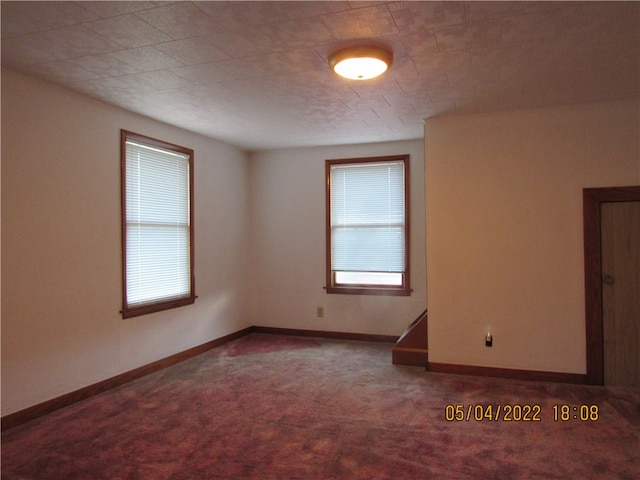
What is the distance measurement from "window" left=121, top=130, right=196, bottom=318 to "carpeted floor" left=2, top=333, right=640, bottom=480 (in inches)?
31.6

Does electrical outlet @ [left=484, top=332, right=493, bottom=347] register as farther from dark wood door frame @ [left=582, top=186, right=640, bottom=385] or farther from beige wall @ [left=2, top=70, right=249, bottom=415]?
beige wall @ [left=2, top=70, right=249, bottom=415]

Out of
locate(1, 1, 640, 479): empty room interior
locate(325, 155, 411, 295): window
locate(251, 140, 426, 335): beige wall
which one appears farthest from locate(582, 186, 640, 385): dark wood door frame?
locate(325, 155, 411, 295): window

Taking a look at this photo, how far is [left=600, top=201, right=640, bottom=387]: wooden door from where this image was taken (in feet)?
12.2

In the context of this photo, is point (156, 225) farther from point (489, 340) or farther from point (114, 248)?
point (489, 340)

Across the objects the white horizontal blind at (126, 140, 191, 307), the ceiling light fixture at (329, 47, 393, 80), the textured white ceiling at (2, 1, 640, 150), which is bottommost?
the white horizontal blind at (126, 140, 191, 307)

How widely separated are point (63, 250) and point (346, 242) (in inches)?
125

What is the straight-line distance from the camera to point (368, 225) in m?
5.46

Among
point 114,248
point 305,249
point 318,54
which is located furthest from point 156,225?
point 318,54

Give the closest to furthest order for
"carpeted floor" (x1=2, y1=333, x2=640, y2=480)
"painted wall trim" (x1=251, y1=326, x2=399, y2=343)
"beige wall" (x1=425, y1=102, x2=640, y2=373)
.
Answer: "carpeted floor" (x1=2, y1=333, x2=640, y2=480)
"beige wall" (x1=425, y1=102, x2=640, y2=373)
"painted wall trim" (x1=251, y1=326, x2=399, y2=343)

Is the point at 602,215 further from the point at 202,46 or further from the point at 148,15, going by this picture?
the point at 148,15

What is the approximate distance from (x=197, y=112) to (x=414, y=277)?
9.97 ft

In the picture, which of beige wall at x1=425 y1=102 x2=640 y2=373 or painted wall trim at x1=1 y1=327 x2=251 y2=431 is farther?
beige wall at x1=425 y1=102 x2=640 y2=373

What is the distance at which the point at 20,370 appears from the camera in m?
3.09

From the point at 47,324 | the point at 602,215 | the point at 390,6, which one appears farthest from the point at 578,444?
the point at 47,324
